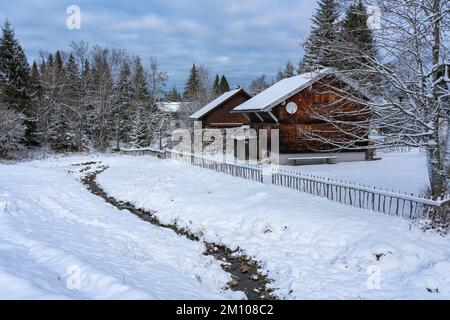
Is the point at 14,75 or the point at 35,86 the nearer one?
the point at 14,75

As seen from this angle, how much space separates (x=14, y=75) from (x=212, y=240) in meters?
34.2

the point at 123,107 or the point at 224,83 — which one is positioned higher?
the point at 224,83

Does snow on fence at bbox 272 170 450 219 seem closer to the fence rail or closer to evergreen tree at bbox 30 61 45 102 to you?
the fence rail

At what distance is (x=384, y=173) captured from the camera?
55.9 ft

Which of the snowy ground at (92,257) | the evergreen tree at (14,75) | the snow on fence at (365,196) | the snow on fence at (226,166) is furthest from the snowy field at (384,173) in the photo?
the evergreen tree at (14,75)

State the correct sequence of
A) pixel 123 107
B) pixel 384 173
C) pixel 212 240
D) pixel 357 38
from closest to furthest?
pixel 357 38, pixel 212 240, pixel 384 173, pixel 123 107

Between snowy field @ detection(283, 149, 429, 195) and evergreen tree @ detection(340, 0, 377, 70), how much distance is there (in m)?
5.52

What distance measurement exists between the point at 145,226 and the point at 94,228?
1490mm

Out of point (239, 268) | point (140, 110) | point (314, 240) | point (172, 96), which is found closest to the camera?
point (239, 268)

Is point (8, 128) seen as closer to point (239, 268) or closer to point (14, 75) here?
point (14, 75)

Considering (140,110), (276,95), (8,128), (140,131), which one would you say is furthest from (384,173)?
(140,110)

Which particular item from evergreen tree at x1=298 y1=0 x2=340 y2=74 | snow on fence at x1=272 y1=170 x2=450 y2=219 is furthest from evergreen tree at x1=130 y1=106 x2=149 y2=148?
evergreen tree at x1=298 y1=0 x2=340 y2=74

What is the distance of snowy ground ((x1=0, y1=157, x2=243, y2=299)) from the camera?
5.14 metres

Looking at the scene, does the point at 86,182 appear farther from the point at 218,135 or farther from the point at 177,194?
the point at 218,135
